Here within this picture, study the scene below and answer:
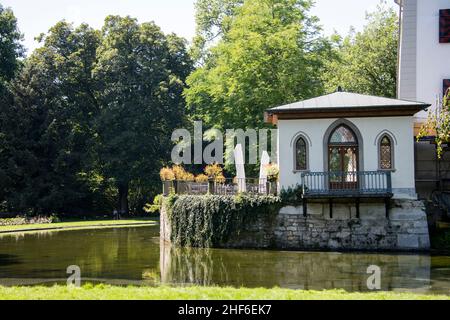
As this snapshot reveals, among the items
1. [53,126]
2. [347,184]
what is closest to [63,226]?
[53,126]

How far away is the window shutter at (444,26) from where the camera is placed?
87.0ft

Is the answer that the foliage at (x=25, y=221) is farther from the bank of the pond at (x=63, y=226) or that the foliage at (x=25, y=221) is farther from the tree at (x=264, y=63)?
the tree at (x=264, y=63)

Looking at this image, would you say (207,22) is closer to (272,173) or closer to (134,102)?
(134,102)

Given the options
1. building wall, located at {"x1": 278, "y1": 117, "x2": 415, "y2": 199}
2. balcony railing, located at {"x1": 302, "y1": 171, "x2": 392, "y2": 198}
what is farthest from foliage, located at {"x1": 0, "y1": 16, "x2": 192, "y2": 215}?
balcony railing, located at {"x1": 302, "y1": 171, "x2": 392, "y2": 198}

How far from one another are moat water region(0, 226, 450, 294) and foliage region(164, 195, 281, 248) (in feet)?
3.17

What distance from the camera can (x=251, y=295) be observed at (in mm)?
10141

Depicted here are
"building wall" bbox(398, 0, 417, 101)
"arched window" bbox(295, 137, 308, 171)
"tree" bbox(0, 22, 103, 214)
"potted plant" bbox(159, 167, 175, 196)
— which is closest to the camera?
"arched window" bbox(295, 137, 308, 171)

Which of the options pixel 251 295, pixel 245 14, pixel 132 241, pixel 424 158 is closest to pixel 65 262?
pixel 132 241

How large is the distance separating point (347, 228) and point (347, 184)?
66.5 inches

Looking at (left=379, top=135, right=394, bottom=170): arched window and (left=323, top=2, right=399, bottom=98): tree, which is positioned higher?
(left=323, top=2, right=399, bottom=98): tree

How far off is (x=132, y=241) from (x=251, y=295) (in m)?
17.7

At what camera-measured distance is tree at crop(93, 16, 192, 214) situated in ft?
153

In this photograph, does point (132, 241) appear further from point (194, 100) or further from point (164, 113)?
point (164, 113)

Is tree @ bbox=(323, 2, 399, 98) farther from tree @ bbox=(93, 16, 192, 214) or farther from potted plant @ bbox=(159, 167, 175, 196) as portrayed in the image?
potted plant @ bbox=(159, 167, 175, 196)
